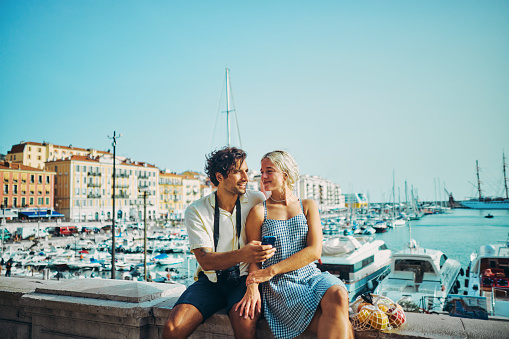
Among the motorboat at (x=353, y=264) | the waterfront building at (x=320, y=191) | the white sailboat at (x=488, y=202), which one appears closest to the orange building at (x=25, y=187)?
the motorboat at (x=353, y=264)

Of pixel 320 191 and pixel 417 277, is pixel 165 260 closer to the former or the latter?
pixel 417 277

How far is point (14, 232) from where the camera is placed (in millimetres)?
47594

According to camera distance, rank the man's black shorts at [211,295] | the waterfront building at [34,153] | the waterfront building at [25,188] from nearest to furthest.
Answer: the man's black shorts at [211,295], the waterfront building at [25,188], the waterfront building at [34,153]

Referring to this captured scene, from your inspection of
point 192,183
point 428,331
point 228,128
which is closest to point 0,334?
point 428,331

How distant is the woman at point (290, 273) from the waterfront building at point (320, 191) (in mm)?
121854

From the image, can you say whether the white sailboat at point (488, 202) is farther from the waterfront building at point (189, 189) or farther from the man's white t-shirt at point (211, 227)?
the man's white t-shirt at point (211, 227)

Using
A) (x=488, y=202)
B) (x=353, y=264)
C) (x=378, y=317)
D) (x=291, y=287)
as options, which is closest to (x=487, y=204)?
(x=488, y=202)

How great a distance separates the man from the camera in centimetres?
258

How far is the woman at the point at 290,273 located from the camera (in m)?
2.34

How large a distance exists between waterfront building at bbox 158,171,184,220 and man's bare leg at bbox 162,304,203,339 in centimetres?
7931

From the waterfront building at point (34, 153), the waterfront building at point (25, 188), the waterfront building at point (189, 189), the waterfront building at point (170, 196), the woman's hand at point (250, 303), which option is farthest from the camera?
the waterfront building at point (189, 189)

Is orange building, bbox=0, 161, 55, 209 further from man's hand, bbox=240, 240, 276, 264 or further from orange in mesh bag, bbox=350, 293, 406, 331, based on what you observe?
orange in mesh bag, bbox=350, 293, 406, 331

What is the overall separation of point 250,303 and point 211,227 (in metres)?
0.60

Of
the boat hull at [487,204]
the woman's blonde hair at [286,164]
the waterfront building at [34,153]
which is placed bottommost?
the boat hull at [487,204]
